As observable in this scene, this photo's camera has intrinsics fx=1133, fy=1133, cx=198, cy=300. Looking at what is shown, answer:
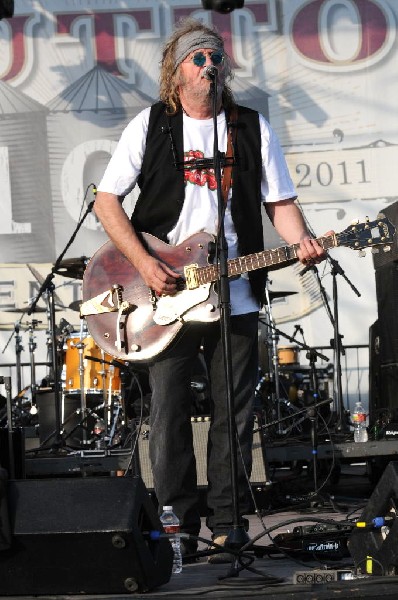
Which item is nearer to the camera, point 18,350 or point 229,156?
point 229,156

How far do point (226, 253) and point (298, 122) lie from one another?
711 centimetres

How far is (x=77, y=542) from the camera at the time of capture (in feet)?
10.2

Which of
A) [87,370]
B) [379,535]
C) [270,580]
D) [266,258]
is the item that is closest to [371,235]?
[266,258]

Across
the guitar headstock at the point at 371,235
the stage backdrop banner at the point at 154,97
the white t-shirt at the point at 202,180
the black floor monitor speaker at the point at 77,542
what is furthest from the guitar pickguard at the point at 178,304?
the stage backdrop banner at the point at 154,97

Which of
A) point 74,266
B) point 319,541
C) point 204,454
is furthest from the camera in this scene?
point 74,266

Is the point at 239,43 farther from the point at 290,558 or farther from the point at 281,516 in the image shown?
the point at 290,558

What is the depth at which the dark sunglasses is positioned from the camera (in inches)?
161

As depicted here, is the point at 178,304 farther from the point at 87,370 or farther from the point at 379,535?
the point at 87,370

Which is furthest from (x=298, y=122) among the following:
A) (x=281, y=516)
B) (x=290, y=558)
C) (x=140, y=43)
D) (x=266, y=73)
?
(x=290, y=558)

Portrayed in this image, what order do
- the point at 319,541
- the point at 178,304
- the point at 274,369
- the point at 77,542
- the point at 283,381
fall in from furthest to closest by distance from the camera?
the point at 283,381 < the point at 274,369 < the point at 178,304 < the point at 319,541 < the point at 77,542

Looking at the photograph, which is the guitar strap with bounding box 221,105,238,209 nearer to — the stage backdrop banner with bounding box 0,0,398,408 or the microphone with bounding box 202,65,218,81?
the microphone with bounding box 202,65,218,81

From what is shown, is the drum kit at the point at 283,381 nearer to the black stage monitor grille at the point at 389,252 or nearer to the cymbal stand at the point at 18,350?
the black stage monitor grille at the point at 389,252

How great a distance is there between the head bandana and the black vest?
22 centimetres

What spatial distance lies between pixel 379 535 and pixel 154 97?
8047 millimetres
